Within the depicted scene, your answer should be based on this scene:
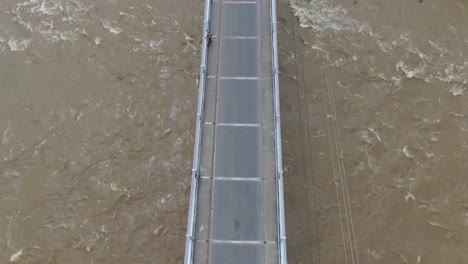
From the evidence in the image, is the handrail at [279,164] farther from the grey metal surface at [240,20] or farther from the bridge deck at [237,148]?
the grey metal surface at [240,20]

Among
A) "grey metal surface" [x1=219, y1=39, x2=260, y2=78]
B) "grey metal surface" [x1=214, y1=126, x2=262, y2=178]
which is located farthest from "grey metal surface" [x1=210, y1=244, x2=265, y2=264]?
"grey metal surface" [x1=219, y1=39, x2=260, y2=78]

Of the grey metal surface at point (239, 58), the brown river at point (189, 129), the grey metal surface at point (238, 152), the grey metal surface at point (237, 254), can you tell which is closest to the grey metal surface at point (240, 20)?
the grey metal surface at point (239, 58)

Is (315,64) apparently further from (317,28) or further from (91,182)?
(91,182)

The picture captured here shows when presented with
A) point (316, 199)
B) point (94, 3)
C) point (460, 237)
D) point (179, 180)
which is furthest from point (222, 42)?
point (460, 237)

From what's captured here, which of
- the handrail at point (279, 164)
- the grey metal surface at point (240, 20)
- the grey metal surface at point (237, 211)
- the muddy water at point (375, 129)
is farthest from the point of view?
the grey metal surface at point (240, 20)

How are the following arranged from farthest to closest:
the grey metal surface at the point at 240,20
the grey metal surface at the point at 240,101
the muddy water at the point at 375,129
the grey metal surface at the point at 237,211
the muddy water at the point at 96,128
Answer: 1. the grey metal surface at the point at 240,20
2. the muddy water at the point at 375,129
3. the muddy water at the point at 96,128
4. the grey metal surface at the point at 240,101
5. the grey metal surface at the point at 237,211

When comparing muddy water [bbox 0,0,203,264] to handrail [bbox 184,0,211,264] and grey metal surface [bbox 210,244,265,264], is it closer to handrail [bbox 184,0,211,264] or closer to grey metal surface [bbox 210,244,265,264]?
handrail [bbox 184,0,211,264]

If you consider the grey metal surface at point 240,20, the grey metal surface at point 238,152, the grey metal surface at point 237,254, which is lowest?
the grey metal surface at point 237,254

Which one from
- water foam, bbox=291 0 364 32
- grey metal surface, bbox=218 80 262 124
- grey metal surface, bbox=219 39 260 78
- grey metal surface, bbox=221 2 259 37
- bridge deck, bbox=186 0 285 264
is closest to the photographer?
bridge deck, bbox=186 0 285 264
